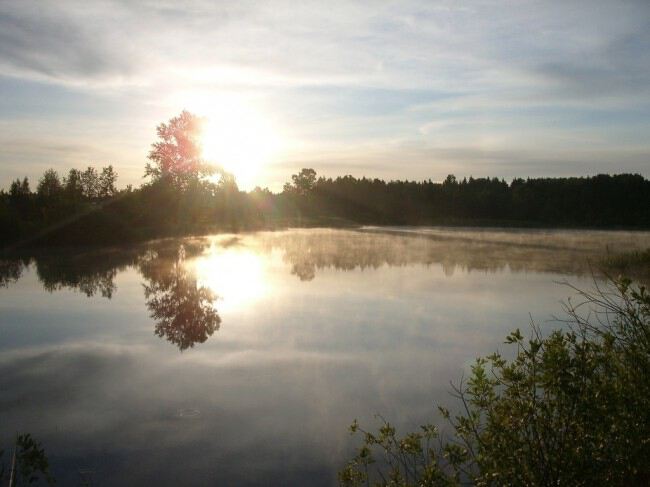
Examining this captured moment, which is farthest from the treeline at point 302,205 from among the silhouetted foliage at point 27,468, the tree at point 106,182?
the silhouetted foliage at point 27,468

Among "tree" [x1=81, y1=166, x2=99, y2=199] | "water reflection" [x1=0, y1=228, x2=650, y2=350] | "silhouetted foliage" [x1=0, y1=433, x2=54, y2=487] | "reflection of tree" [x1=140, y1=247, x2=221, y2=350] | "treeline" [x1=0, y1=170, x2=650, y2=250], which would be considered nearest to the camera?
"silhouetted foliage" [x1=0, y1=433, x2=54, y2=487]

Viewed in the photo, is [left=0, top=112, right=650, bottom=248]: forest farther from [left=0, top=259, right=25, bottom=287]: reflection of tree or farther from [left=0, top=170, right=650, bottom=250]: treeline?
[left=0, top=259, right=25, bottom=287]: reflection of tree

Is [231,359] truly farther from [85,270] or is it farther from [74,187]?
[74,187]

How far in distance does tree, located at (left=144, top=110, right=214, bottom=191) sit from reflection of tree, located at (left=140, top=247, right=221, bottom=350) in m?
39.7

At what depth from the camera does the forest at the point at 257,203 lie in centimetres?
4273

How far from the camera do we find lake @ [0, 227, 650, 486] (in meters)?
7.38

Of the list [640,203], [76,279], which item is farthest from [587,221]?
[76,279]

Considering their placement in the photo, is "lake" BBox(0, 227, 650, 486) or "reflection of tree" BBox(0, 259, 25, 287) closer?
"lake" BBox(0, 227, 650, 486)

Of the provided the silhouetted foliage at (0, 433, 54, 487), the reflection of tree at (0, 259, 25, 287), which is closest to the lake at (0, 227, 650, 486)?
the reflection of tree at (0, 259, 25, 287)

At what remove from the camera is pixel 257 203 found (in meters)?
95.9

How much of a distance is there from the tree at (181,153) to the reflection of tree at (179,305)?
3974 centimetres

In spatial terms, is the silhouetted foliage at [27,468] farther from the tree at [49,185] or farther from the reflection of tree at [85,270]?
the tree at [49,185]

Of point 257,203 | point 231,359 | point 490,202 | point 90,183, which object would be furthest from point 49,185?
point 490,202

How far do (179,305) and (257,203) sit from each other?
7867cm
